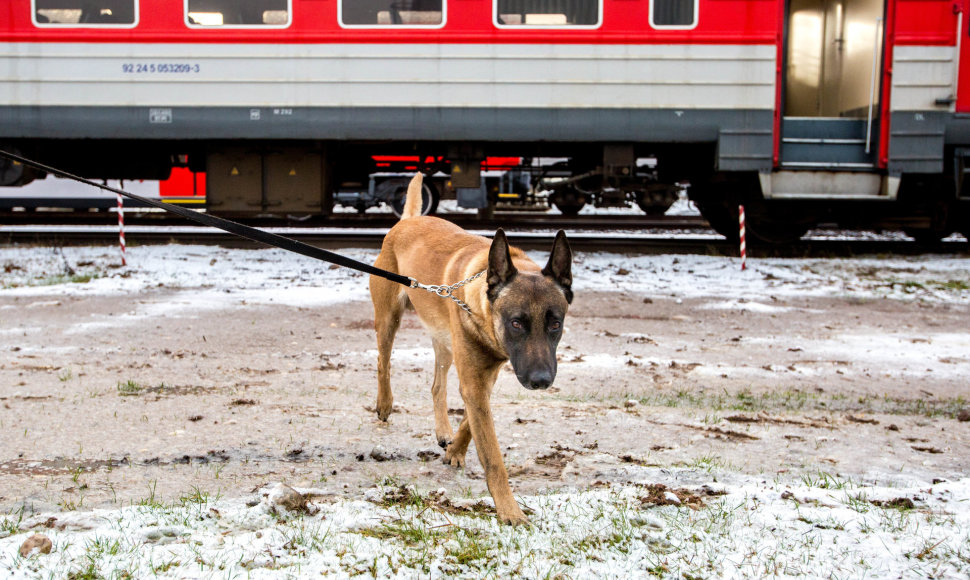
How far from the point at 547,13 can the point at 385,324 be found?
23.0 ft

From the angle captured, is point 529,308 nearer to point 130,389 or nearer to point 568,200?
point 130,389

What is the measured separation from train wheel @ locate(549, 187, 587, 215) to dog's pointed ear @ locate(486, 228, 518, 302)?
13.3 m

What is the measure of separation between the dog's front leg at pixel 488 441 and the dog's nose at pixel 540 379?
43 cm

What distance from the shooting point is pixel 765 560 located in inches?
97.2

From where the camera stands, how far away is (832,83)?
12445 millimetres

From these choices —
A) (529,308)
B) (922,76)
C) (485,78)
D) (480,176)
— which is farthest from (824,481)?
(922,76)

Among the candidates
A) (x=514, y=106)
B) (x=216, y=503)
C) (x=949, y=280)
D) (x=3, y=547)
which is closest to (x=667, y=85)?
(x=514, y=106)

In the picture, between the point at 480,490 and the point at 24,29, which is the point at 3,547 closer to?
the point at 480,490

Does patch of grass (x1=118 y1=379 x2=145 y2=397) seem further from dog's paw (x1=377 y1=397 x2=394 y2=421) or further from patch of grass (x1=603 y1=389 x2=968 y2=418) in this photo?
patch of grass (x1=603 y1=389 x2=968 y2=418)

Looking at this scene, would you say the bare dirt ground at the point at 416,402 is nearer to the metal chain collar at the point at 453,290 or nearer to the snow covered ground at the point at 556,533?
the snow covered ground at the point at 556,533

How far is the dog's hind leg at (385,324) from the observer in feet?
13.3

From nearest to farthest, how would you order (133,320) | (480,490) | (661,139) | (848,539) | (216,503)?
(848,539) → (216,503) → (480,490) → (133,320) → (661,139)

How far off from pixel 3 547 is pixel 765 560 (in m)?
2.29

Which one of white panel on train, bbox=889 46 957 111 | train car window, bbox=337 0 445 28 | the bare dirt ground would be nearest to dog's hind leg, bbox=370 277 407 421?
the bare dirt ground
